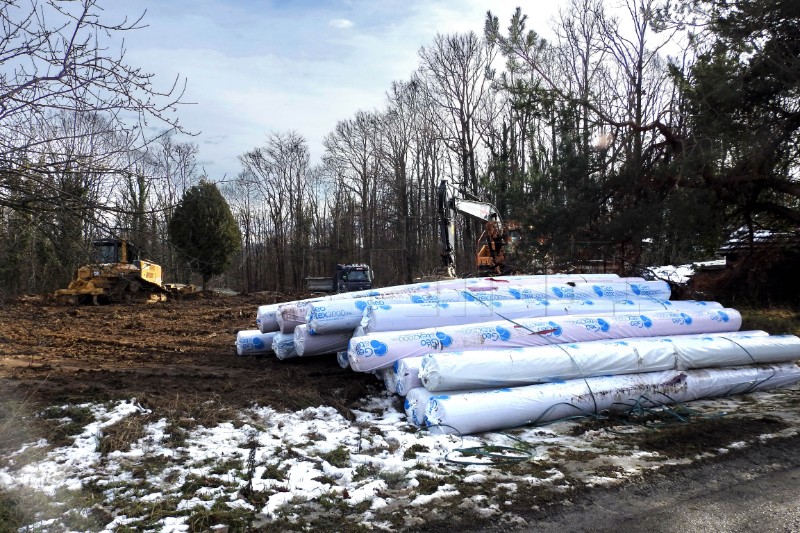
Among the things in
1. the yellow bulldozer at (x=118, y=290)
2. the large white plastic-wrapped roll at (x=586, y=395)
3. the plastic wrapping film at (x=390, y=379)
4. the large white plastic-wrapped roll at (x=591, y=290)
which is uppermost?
the yellow bulldozer at (x=118, y=290)

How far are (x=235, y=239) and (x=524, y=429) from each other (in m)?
28.9

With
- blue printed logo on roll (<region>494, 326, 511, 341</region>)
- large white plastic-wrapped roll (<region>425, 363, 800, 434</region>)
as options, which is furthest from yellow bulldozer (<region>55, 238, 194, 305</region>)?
large white plastic-wrapped roll (<region>425, 363, 800, 434</region>)

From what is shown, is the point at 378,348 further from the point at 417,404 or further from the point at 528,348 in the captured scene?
the point at 528,348

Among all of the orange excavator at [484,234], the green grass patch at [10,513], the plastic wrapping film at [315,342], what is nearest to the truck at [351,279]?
the orange excavator at [484,234]

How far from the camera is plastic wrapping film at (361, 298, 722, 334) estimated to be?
7.52 metres

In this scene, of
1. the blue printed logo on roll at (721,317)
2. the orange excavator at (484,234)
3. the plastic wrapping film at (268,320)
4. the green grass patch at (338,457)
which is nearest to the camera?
the green grass patch at (338,457)

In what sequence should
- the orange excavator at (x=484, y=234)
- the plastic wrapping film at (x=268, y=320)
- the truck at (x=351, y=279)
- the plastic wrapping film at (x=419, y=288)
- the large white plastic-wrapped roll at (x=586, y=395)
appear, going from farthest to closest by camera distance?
the truck at (x=351, y=279)
the orange excavator at (x=484, y=234)
the plastic wrapping film at (x=268, y=320)
the plastic wrapping film at (x=419, y=288)
the large white plastic-wrapped roll at (x=586, y=395)

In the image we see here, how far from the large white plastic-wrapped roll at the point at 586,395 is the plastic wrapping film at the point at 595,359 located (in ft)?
0.37

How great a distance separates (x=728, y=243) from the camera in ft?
52.4

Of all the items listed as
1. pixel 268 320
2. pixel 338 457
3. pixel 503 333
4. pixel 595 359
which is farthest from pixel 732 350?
pixel 268 320

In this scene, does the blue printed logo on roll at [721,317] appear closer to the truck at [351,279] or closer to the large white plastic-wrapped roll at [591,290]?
the large white plastic-wrapped roll at [591,290]

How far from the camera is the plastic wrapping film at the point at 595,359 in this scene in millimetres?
6111

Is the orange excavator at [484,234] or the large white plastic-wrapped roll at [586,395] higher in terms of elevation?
the orange excavator at [484,234]

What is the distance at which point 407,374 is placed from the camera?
646 cm
